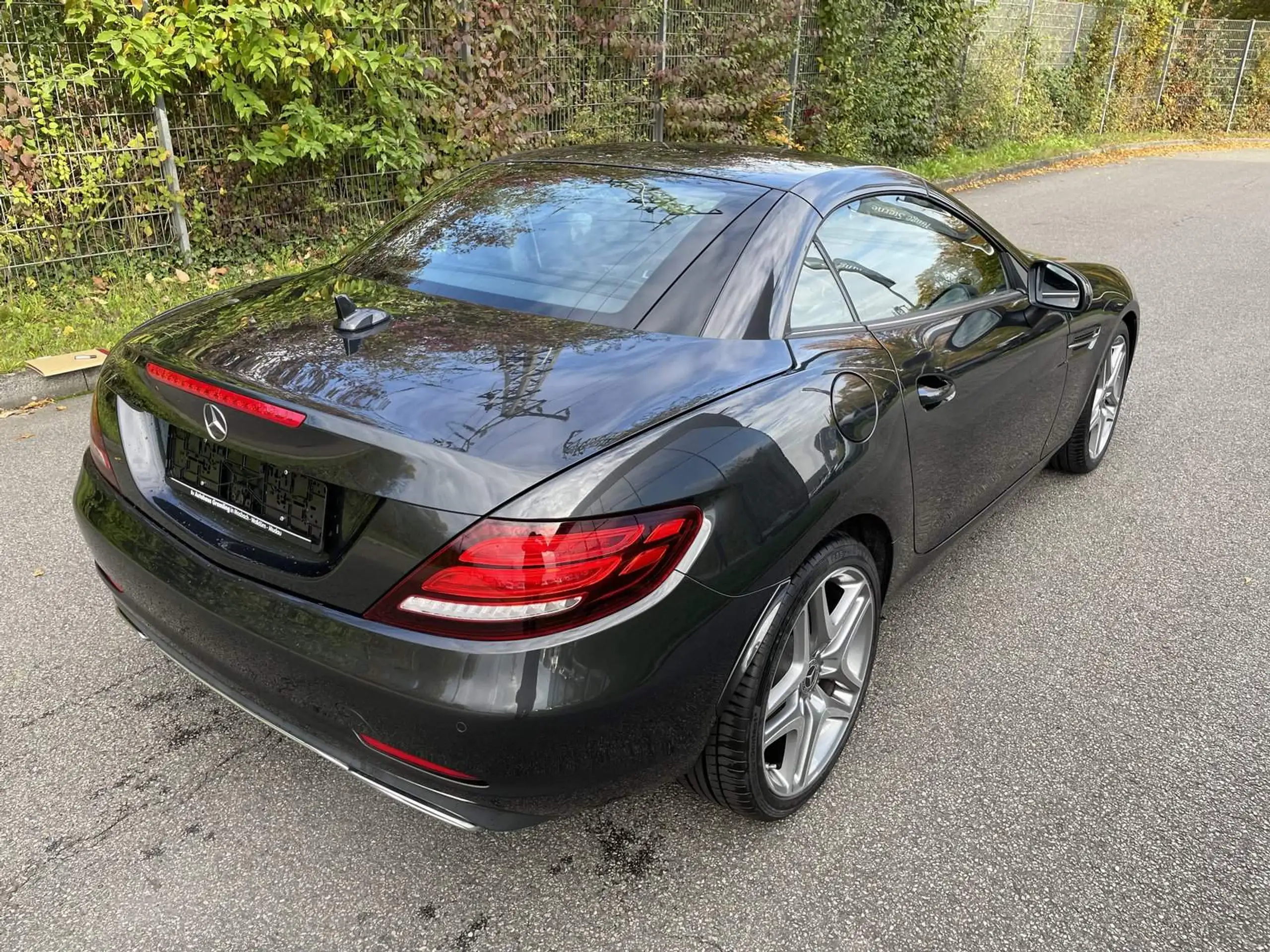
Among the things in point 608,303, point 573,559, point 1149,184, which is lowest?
point 1149,184

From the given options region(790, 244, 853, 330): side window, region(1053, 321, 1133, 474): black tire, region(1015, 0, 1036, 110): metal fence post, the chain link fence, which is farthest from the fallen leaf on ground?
region(1015, 0, 1036, 110): metal fence post

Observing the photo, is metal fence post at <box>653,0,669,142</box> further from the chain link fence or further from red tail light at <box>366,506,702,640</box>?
red tail light at <box>366,506,702,640</box>

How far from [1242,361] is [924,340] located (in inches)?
189

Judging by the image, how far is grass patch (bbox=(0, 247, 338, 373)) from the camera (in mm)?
5516

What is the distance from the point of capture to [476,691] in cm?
168

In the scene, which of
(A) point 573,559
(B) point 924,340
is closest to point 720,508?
(A) point 573,559

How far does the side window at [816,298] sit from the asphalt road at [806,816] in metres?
1.18

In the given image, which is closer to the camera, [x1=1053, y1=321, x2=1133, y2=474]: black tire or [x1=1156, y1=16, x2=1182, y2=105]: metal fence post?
[x1=1053, y1=321, x2=1133, y2=474]: black tire

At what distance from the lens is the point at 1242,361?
6.18 meters

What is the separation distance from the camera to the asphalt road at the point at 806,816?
205 centimetres

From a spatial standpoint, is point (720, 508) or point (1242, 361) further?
point (1242, 361)

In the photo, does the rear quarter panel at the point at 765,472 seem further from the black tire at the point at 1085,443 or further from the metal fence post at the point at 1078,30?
the metal fence post at the point at 1078,30

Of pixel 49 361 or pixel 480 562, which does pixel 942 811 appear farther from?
pixel 49 361

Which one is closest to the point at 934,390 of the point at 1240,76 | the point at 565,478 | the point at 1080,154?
the point at 565,478
